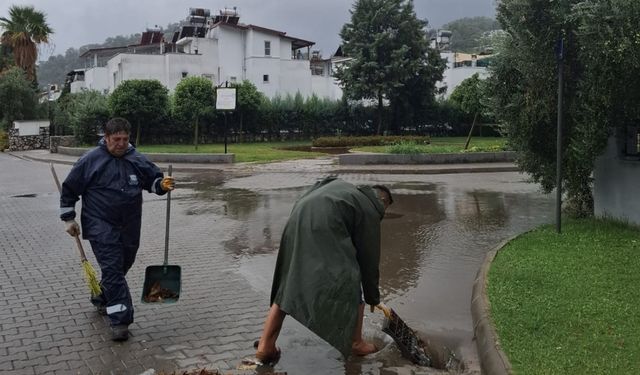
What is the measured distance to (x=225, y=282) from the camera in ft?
21.8

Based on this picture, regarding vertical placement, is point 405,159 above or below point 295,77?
below

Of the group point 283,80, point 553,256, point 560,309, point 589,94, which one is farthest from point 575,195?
point 283,80

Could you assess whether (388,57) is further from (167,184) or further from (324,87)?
(167,184)

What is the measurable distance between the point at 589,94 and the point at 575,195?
203cm

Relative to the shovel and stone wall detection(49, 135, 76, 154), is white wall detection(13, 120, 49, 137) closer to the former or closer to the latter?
stone wall detection(49, 135, 76, 154)

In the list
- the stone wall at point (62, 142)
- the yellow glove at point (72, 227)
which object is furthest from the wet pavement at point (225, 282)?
the stone wall at point (62, 142)

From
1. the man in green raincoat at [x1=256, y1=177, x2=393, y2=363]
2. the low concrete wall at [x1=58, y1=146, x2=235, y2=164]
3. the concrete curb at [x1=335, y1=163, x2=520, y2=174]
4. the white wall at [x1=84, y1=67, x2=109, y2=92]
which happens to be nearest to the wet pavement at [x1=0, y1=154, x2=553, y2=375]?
the man in green raincoat at [x1=256, y1=177, x2=393, y2=363]

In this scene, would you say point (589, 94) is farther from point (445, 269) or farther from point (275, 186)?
point (275, 186)

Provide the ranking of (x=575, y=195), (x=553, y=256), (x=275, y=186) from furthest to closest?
1. (x=275, y=186)
2. (x=575, y=195)
3. (x=553, y=256)

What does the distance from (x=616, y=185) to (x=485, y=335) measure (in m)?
4.86

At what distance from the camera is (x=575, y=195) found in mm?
9289

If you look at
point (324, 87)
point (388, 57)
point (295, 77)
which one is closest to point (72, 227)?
point (388, 57)

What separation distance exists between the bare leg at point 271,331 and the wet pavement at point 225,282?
0.59 ft

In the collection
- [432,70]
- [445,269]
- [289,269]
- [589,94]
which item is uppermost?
[432,70]
